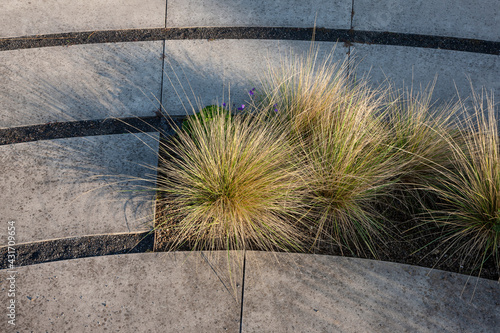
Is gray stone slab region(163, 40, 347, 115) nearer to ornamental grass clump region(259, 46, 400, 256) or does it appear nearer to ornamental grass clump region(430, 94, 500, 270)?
ornamental grass clump region(259, 46, 400, 256)

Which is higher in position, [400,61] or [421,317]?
[400,61]

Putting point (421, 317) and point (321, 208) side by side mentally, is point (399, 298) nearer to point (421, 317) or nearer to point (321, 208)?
point (421, 317)

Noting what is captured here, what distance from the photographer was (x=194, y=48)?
3.28 m

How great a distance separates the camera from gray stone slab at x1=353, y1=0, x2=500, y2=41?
3.39 m

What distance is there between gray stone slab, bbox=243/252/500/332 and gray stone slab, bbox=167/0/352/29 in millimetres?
2102

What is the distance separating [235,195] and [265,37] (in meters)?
1.68

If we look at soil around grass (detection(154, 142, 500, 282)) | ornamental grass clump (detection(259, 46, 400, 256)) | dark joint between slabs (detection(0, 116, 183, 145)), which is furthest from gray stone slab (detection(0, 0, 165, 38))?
soil around grass (detection(154, 142, 500, 282))

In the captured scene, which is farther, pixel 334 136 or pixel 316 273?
pixel 334 136

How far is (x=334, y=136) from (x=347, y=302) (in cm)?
101

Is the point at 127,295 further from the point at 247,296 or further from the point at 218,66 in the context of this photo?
the point at 218,66

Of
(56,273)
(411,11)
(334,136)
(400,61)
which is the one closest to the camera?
(56,273)

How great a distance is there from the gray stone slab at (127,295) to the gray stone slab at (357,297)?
0.21 meters

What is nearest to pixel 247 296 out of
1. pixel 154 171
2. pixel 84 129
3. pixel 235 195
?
pixel 235 195

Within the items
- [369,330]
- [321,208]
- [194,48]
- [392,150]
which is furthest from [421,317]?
[194,48]
